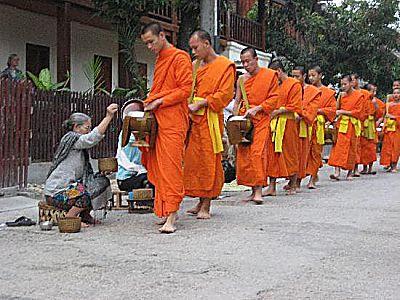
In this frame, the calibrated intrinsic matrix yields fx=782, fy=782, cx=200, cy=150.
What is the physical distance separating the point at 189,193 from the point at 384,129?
9.63 metres

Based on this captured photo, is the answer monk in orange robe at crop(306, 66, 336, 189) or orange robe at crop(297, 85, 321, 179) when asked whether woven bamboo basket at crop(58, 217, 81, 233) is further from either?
monk in orange robe at crop(306, 66, 336, 189)

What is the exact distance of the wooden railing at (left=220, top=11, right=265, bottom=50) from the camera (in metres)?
22.9

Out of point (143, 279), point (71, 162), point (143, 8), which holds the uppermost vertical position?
point (143, 8)

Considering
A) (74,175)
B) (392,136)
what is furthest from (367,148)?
(74,175)

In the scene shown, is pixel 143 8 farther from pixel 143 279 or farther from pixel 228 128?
pixel 143 279

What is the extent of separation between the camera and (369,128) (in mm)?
15664

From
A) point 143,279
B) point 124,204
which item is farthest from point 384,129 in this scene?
point 143,279

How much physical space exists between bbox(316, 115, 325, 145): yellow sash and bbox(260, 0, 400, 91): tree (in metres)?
12.6

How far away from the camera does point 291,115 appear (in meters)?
11.0

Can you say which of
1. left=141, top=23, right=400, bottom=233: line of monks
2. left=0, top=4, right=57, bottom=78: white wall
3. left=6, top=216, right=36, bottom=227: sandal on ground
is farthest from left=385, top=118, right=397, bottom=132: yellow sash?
left=6, top=216, right=36, bottom=227: sandal on ground

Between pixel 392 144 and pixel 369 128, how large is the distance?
1.20 metres

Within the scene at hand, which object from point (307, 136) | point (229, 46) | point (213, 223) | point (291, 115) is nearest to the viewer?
Result: point (213, 223)

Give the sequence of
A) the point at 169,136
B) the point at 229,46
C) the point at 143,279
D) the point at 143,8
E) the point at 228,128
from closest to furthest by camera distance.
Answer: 1. the point at 143,279
2. the point at 169,136
3. the point at 228,128
4. the point at 143,8
5. the point at 229,46

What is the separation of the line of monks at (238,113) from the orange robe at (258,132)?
12 millimetres
